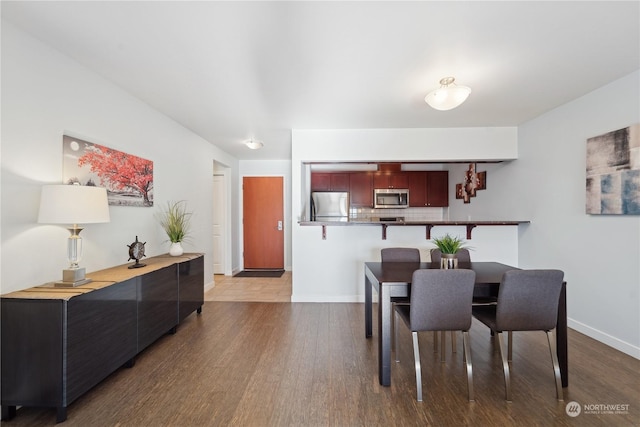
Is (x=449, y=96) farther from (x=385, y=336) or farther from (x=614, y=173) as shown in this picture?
(x=385, y=336)

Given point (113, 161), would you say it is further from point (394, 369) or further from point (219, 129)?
point (394, 369)

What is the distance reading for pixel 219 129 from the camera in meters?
3.78

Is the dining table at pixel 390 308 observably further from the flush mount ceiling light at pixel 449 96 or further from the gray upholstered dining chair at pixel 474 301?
the flush mount ceiling light at pixel 449 96

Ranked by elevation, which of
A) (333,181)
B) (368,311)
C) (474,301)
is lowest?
(368,311)

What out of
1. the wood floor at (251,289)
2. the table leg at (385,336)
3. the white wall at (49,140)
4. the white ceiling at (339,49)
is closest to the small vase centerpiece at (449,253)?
the table leg at (385,336)

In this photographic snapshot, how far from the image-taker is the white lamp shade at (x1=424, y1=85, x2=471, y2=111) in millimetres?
2152

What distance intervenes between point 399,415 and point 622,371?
1.94m

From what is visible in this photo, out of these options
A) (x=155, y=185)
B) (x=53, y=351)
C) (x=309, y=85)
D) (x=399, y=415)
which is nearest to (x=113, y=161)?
(x=155, y=185)

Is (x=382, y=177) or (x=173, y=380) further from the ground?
(x=382, y=177)

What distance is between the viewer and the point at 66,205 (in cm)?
168

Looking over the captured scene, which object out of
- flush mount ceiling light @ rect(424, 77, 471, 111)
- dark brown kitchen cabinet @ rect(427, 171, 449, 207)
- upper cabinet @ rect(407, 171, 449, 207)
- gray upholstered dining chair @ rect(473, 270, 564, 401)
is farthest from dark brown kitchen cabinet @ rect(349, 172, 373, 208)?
gray upholstered dining chair @ rect(473, 270, 564, 401)

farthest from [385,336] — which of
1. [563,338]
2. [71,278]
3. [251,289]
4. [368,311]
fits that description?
[251,289]

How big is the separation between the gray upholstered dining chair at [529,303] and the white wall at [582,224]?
1.26 metres

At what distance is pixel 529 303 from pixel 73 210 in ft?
9.99
